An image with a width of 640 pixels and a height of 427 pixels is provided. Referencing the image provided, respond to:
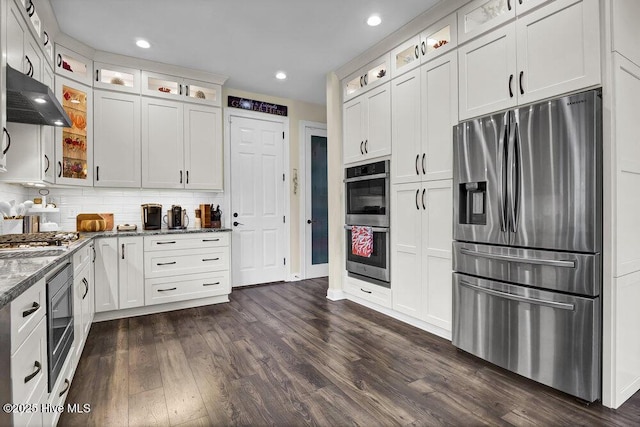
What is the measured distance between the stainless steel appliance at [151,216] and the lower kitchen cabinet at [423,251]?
2.78m

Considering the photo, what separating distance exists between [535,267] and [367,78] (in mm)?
2599

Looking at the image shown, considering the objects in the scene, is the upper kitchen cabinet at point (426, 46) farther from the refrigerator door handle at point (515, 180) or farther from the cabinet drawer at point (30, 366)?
the cabinet drawer at point (30, 366)

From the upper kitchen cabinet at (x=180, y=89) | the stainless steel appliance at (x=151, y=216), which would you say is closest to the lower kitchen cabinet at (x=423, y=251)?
the upper kitchen cabinet at (x=180, y=89)

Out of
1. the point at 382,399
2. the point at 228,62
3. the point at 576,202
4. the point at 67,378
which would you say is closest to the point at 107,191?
Answer: the point at 228,62

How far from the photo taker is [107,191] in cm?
377

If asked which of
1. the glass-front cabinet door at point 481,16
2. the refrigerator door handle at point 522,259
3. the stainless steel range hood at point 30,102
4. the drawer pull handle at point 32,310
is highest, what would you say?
the glass-front cabinet door at point 481,16

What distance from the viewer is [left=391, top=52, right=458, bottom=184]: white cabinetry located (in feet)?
8.82

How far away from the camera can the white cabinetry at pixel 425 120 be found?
2.69 meters

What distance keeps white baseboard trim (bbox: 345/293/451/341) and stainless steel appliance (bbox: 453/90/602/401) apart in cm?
31

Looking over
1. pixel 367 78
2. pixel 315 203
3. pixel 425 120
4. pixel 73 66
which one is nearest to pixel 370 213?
pixel 425 120

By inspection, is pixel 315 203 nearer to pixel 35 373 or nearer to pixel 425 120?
pixel 425 120

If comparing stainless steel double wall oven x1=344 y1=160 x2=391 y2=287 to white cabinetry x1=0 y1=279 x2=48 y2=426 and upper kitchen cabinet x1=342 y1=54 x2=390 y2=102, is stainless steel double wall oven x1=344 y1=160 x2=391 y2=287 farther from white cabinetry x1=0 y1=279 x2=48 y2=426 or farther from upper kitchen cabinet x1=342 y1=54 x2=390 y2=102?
white cabinetry x1=0 y1=279 x2=48 y2=426

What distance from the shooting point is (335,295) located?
4.01 meters

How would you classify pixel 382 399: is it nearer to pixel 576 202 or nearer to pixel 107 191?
pixel 576 202
